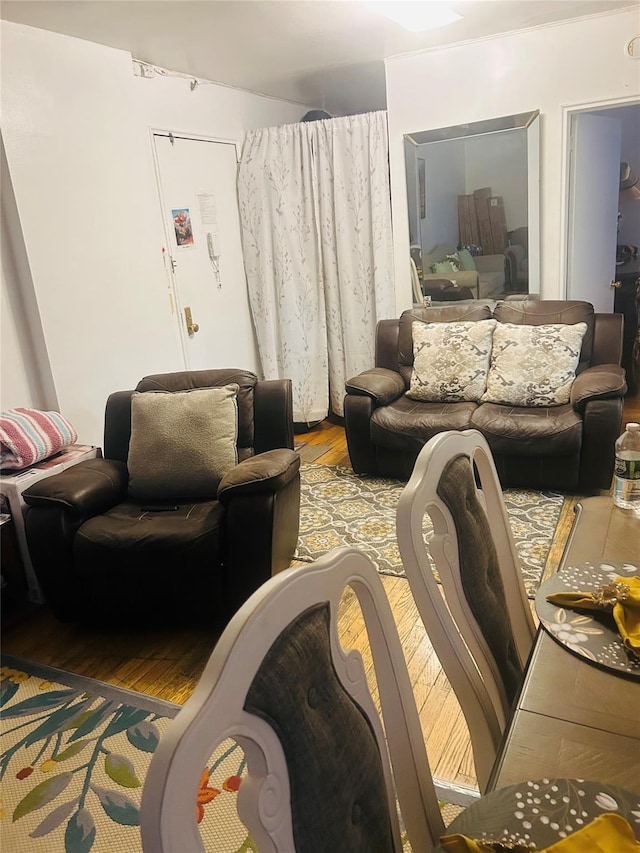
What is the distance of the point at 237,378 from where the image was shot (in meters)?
2.91

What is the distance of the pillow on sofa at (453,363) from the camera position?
3598 millimetres

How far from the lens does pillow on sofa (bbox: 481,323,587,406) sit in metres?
3.37

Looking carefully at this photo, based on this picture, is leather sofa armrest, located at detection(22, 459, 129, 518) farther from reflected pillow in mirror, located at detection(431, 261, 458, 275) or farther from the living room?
reflected pillow in mirror, located at detection(431, 261, 458, 275)

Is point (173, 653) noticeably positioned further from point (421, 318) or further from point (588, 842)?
point (421, 318)

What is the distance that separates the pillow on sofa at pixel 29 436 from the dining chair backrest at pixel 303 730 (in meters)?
2.23

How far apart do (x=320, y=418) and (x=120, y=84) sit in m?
2.51

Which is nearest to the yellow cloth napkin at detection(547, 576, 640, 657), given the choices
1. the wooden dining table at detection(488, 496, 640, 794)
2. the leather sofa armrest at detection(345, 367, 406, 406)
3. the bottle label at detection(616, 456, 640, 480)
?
the wooden dining table at detection(488, 496, 640, 794)

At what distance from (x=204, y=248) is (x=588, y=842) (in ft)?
13.3

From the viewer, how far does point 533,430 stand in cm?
318

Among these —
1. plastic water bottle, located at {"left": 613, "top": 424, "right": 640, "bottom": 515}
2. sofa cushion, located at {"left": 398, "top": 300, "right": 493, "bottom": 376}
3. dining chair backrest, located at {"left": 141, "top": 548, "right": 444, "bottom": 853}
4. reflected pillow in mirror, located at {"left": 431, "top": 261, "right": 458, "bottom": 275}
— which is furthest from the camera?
reflected pillow in mirror, located at {"left": 431, "top": 261, "right": 458, "bottom": 275}

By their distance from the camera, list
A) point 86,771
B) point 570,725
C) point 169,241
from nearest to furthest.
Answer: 1. point 570,725
2. point 86,771
3. point 169,241

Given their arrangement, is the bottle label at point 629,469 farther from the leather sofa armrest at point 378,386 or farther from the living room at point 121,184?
the leather sofa armrest at point 378,386

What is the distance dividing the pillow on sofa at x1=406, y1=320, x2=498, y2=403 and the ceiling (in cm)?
162

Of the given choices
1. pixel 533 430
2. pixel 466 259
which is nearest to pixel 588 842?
pixel 533 430
